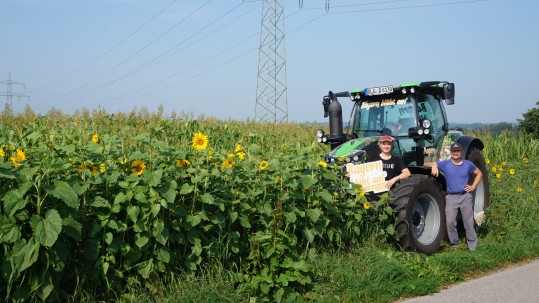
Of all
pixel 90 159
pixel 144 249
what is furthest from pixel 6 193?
pixel 144 249

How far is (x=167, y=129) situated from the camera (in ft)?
39.0

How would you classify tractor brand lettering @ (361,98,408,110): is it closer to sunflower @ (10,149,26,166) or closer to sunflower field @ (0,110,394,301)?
sunflower field @ (0,110,394,301)

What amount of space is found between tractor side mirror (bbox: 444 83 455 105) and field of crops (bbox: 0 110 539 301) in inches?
99.8

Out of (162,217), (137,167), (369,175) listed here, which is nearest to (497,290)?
(369,175)

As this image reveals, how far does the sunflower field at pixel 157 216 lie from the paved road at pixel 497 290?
4.20ft

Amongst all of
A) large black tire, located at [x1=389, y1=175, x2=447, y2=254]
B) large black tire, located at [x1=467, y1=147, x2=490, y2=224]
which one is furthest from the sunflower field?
large black tire, located at [x1=467, y1=147, x2=490, y2=224]

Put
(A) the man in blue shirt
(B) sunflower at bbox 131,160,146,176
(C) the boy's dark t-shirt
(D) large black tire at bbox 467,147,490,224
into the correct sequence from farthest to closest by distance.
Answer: (D) large black tire at bbox 467,147,490,224, (A) the man in blue shirt, (C) the boy's dark t-shirt, (B) sunflower at bbox 131,160,146,176

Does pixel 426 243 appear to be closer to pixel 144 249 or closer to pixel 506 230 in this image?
pixel 506 230

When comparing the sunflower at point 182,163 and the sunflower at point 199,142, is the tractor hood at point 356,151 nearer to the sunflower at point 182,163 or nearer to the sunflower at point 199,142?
the sunflower at point 199,142

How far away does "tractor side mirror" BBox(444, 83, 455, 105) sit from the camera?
8695 mm

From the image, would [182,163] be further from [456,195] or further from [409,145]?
[456,195]

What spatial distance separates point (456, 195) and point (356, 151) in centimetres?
166

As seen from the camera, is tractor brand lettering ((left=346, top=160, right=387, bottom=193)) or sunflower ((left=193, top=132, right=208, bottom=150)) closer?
sunflower ((left=193, top=132, right=208, bottom=150))

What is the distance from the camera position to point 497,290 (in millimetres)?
6078
